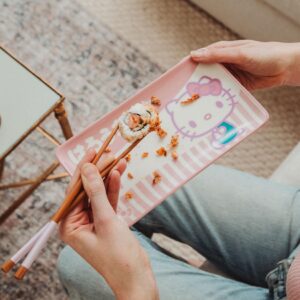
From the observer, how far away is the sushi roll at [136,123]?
77 cm

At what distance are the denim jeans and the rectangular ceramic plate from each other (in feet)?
0.19

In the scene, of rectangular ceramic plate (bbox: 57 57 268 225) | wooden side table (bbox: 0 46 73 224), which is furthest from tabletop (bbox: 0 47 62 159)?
rectangular ceramic plate (bbox: 57 57 268 225)

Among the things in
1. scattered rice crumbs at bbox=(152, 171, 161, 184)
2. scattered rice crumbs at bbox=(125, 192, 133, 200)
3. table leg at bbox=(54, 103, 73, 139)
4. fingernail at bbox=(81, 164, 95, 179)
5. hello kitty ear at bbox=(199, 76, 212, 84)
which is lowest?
scattered rice crumbs at bbox=(152, 171, 161, 184)

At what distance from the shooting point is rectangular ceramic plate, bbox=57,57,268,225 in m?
0.88

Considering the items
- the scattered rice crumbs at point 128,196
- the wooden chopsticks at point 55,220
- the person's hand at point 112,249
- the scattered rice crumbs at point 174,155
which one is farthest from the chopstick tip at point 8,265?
the scattered rice crumbs at point 174,155

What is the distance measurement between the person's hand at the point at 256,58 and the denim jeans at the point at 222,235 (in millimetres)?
187

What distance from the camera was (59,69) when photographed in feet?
4.73

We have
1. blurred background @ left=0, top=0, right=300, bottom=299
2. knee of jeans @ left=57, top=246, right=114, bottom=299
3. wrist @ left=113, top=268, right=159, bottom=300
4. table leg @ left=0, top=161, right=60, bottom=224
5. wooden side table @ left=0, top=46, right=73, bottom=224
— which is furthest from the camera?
blurred background @ left=0, top=0, right=300, bottom=299

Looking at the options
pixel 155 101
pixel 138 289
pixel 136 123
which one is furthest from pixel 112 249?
pixel 155 101

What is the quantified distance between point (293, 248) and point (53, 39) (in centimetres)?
92

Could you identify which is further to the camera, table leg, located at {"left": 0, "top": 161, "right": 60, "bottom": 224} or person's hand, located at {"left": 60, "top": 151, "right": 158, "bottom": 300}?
table leg, located at {"left": 0, "top": 161, "right": 60, "bottom": 224}

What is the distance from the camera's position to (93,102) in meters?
1.41

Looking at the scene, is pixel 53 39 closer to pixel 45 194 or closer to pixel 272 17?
pixel 45 194

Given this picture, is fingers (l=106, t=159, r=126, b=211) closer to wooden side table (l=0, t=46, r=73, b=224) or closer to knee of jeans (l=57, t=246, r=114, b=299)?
knee of jeans (l=57, t=246, r=114, b=299)
